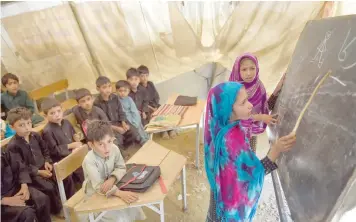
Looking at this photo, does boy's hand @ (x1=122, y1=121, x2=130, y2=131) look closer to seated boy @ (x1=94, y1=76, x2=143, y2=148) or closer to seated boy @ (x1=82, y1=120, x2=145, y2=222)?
seated boy @ (x1=94, y1=76, x2=143, y2=148)

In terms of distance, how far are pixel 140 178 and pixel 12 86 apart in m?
2.35

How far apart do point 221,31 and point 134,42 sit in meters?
1.13

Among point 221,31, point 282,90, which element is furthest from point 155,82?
point 282,90

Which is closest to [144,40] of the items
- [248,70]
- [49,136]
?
[49,136]

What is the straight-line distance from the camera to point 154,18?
12.2 ft

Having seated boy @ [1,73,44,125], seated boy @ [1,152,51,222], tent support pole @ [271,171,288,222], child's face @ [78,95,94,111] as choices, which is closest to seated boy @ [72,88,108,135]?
child's face @ [78,95,94,111]

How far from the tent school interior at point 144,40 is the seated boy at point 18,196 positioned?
1.27 meters

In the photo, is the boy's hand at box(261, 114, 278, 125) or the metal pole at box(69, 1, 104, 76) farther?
the metal pole at box(69, 1, 104, 76)

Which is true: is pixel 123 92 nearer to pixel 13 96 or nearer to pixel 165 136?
pixel 165 136

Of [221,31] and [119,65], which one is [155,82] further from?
[221,31]

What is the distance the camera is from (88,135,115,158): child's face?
184 cm

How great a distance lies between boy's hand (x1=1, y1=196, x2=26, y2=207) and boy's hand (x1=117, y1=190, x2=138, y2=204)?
97 cm

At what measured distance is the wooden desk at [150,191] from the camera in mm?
1643

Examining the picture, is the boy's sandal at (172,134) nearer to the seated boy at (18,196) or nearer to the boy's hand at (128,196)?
the seated boy at (18,196)
